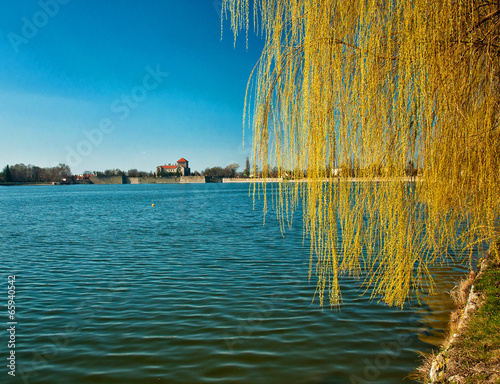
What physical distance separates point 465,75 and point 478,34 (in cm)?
38

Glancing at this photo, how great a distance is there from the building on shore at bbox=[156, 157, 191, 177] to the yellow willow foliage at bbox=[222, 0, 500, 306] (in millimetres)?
172724

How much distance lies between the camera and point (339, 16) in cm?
288

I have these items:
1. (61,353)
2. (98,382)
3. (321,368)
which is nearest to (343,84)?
(321,368)

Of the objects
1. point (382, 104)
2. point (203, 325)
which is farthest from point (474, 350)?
point (203, 325)

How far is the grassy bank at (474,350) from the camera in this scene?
3279mm

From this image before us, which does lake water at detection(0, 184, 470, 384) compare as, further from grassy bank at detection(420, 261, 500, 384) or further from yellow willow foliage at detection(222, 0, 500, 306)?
yellow willow foliage at detection(222, 0, 500, 306)

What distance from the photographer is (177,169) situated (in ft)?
594

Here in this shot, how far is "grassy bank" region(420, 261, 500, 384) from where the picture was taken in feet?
10.8

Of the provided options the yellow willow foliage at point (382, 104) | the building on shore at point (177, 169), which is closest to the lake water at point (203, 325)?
the yellow willow foliage at point (382, 104)

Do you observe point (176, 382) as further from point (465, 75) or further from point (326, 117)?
point (465, 75)

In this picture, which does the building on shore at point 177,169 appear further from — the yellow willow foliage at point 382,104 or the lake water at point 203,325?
the yellow willow foliage at point 382,104

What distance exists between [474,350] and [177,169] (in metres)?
182

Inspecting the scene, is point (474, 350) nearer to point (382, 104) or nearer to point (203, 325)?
point (382, 104)

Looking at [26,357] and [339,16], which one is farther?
[26,357]
